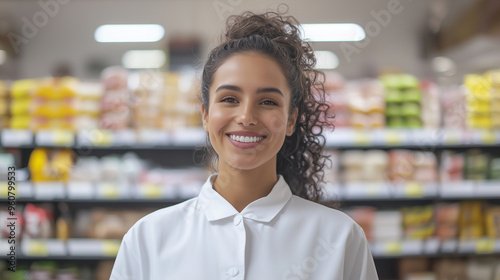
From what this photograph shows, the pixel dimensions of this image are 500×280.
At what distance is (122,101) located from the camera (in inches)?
117

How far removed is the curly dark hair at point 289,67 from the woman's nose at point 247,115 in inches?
5.9

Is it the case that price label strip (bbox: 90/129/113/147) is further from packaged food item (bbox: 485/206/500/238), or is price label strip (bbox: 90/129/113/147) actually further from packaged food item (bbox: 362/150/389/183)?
packaged food item (bbox: 485/206/500/238)

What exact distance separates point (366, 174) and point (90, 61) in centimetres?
218

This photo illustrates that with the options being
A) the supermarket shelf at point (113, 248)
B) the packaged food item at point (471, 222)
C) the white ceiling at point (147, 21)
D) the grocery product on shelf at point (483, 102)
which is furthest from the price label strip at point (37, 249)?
the grocery product on shelf at point (483, 102)

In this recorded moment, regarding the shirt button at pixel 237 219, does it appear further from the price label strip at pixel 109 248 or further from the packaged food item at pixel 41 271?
the packaged food item at pixel 41 271

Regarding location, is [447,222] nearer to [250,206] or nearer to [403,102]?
[403,102]

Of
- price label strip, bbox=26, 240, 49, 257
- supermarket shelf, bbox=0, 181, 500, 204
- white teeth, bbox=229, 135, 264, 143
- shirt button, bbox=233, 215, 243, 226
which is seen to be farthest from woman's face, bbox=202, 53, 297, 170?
price label strip, bbox=26, 240, 49, 257

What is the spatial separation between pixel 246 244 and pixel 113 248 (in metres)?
2.10

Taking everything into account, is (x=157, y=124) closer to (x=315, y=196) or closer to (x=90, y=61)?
(x=90, y=61)

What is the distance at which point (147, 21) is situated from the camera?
3355 millimetres

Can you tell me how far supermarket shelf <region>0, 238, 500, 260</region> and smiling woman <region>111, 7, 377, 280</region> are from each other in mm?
1974

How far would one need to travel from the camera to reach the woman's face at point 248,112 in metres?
1.03

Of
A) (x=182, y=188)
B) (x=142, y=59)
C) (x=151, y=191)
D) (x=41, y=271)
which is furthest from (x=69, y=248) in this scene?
(x=142, y=59)

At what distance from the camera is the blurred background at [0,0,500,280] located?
2.93 meters
